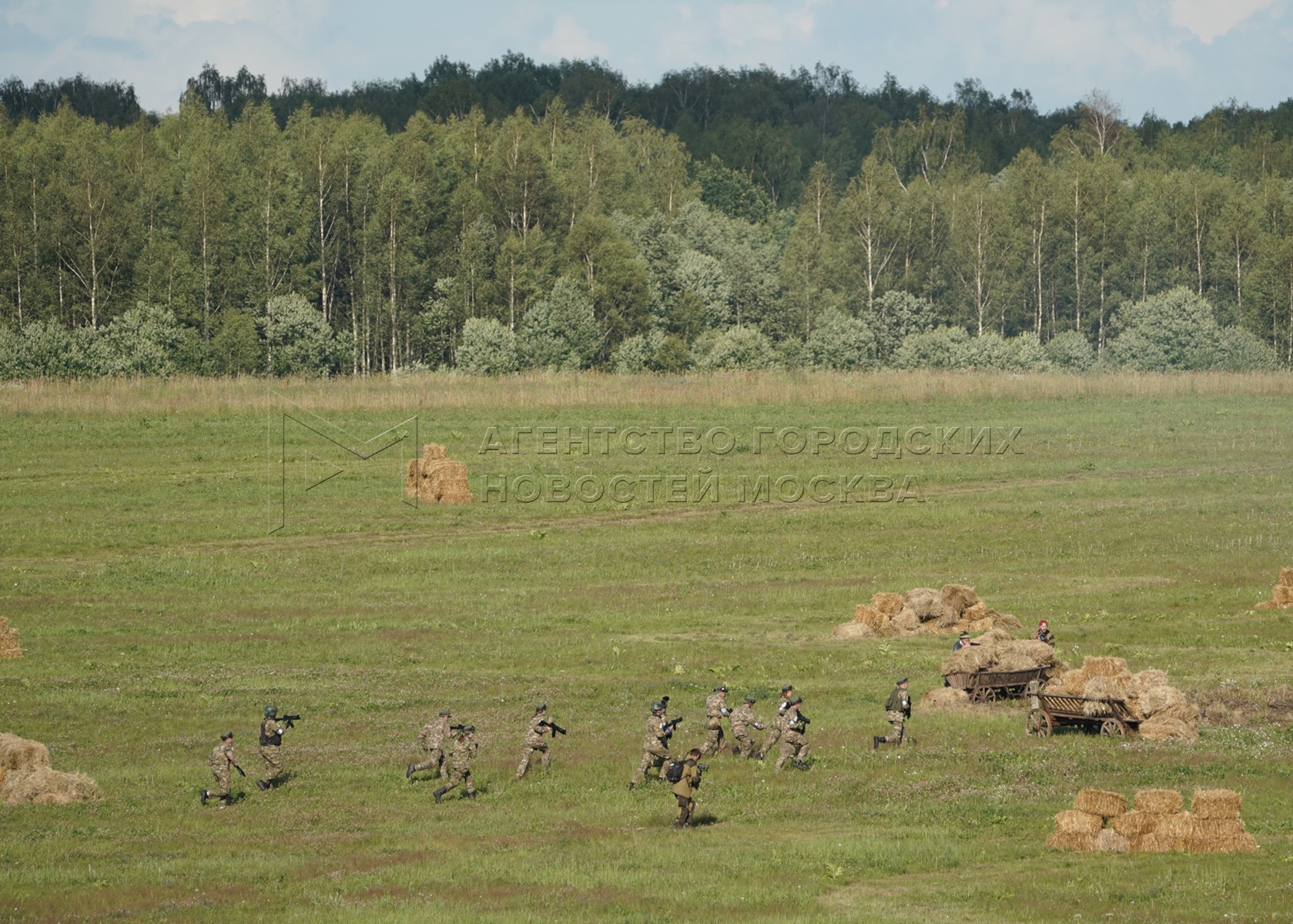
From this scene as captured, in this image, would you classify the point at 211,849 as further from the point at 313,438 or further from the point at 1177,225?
the point at 1177,225

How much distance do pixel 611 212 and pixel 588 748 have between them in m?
116

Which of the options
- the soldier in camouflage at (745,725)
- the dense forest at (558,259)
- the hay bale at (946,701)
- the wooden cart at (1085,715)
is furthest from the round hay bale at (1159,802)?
the dense forest at (558,259)

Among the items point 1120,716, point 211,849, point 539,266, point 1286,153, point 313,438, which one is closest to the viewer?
point 211,849

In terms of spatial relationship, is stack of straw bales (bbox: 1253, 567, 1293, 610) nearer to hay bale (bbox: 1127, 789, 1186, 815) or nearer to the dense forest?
hay bale (bbox: 1127, 789, 1186, 815)

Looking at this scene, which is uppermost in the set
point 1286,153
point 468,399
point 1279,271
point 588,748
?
point 1286,153

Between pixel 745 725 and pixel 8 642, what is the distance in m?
18.5

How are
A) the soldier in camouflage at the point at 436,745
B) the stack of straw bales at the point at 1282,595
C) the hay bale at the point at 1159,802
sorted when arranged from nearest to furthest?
the hay bale at the point at 1159,802, the soldier in camouflage at the point at 436,745, the stack of straw bales at the point at 1282,595

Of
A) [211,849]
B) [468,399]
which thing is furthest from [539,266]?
[211,849]

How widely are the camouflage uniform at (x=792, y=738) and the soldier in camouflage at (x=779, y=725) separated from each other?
0.29 ft

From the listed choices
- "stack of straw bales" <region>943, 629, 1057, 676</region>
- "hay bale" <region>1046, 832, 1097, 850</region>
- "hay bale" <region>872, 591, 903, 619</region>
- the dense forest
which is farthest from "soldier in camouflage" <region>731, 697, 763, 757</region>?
the dense forest

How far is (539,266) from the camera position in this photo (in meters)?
128

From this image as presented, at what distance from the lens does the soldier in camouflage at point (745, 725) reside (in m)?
28.0

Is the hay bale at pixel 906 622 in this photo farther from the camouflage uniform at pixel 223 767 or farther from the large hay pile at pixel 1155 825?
the camouflage uniform at pixel 223 767

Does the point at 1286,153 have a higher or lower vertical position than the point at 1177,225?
higher
